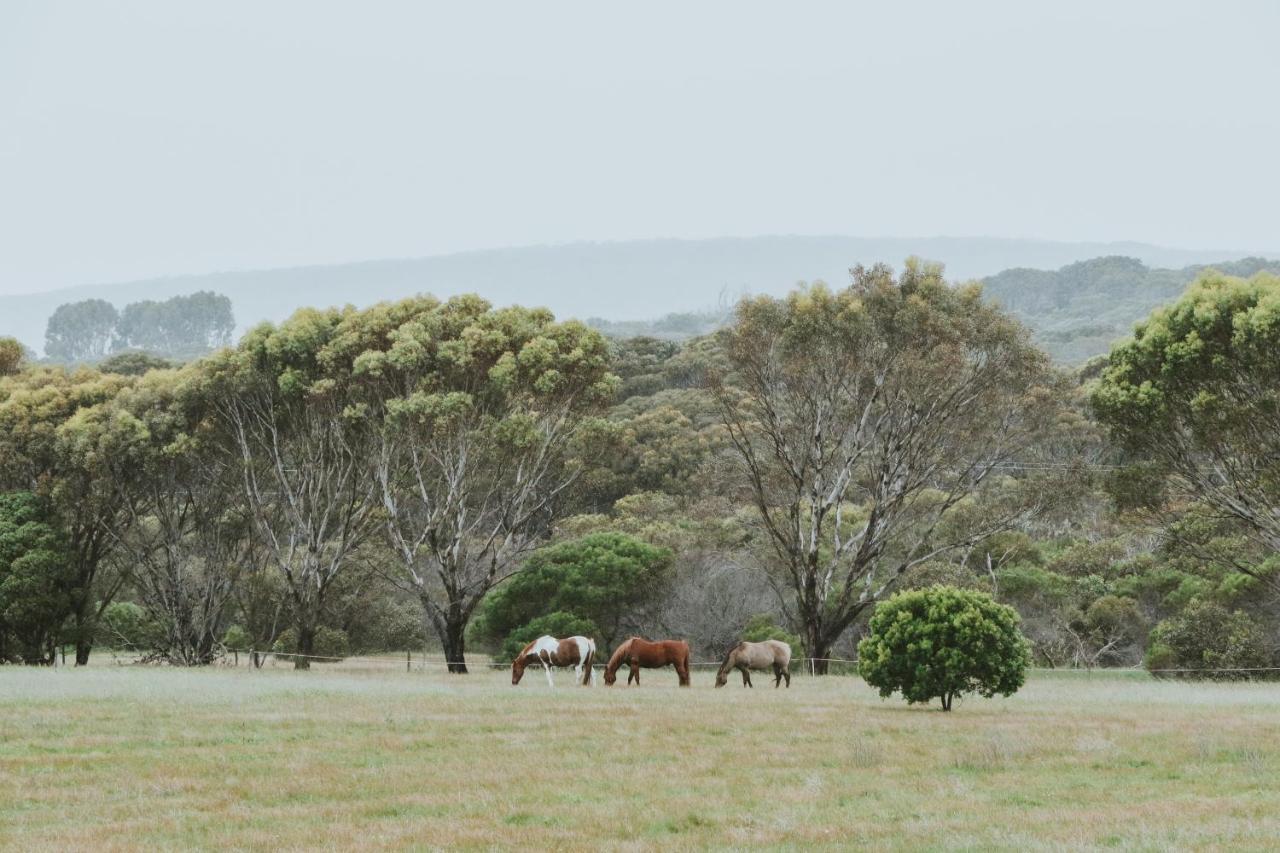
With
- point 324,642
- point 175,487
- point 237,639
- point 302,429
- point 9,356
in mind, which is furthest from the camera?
point 237,639

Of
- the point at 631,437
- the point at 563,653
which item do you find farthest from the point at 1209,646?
the point at 563,653

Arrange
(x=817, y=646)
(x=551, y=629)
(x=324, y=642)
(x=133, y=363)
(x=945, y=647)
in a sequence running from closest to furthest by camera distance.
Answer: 1. (x=945, y=647)
2. (x=817, y=646)
3. (x=551, y=629)
4. (x=324, y=642)
5. (x=133, y=363)

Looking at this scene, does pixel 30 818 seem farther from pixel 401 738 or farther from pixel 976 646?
pixel 976 646

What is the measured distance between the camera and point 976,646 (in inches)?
989

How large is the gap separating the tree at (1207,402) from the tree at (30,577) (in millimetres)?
39260

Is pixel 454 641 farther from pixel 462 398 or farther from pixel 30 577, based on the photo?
pixel 30 577

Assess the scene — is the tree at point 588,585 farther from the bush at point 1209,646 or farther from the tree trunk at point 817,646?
the bush at point 1209,646

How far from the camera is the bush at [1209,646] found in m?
39.2

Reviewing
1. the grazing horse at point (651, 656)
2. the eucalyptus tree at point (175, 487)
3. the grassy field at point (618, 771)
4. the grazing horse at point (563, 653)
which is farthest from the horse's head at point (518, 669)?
the eucalyptus tree at point (175, 487)

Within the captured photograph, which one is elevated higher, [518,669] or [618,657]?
[618,657]

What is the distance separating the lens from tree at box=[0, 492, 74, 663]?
43.8 metres

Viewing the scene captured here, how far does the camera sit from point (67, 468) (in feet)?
151

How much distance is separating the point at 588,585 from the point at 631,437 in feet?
20.8

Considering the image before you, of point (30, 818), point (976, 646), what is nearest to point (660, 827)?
point (30, 818)
